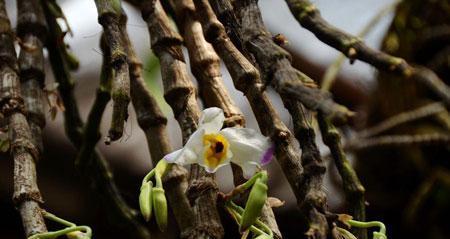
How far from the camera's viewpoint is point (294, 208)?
1.53 meters

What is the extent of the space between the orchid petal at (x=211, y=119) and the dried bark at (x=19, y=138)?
6.0 inches

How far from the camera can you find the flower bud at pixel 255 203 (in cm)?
48

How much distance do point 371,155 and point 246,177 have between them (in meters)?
1.04

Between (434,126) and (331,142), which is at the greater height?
(331,142)

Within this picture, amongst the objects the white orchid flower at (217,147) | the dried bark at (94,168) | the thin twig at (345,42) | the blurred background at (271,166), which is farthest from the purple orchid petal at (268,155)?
the blurred background at (271,166)

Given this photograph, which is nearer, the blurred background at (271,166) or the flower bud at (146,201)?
the flower bud at (146,201)

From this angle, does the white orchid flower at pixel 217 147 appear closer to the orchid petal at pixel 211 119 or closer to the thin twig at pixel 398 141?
the orchid petal at pixel 211 119

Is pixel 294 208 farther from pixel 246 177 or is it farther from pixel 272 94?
pixel 246 177

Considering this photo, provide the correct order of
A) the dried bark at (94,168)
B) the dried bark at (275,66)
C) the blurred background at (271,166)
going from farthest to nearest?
1. the blurred background at (271,166)
2. the dried bark at (94,168)
3. the dried bark at (275,66)

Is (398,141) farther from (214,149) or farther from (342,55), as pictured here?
(214,149)

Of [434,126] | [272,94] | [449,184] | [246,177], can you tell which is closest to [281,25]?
[272,94]

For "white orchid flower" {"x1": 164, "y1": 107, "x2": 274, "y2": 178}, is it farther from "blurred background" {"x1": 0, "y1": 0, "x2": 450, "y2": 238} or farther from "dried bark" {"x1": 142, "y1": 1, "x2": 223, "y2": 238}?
"blurred background" {"x1": 0, "y1": 0, "x2": 450, "y2": 238}

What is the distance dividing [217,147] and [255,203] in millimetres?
95

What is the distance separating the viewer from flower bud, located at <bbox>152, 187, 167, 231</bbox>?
1.74ft
